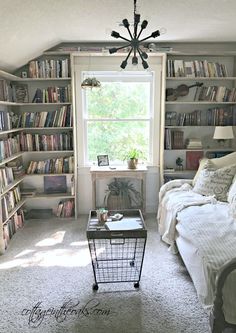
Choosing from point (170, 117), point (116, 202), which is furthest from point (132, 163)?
point (170, 117)

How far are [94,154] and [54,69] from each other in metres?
1.31

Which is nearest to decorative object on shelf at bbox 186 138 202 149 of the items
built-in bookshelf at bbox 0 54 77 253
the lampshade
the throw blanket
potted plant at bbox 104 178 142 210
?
the lampshade

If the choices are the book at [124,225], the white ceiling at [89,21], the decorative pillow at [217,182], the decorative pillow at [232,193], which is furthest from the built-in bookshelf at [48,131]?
the decorative pillow at [232,193]

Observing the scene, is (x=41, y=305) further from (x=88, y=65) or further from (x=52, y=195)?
(x=88, y=65)

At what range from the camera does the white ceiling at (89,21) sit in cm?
261

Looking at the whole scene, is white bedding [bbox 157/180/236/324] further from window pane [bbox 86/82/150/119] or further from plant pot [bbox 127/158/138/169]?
window pane [bbox 86/82/150/119]

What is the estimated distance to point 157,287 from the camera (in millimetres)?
2570

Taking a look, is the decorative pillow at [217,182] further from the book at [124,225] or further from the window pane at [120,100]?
the window pane at [120,100]

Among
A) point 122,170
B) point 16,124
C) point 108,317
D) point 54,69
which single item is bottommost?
point 108,317

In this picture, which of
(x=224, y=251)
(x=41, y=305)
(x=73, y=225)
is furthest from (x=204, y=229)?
(x=73, y=225)

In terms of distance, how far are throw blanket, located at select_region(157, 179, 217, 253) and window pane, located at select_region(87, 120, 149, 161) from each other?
946mm

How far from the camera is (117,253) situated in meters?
3.10

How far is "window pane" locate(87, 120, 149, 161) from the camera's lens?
438 centimetres

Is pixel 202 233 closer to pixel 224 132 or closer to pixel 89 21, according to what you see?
pixel 224 132
